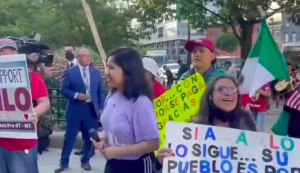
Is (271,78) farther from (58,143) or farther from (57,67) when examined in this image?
(57,67)

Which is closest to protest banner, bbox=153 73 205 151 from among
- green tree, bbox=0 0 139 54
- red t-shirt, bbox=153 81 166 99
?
red t-shirt, bbox=153 81 166 99

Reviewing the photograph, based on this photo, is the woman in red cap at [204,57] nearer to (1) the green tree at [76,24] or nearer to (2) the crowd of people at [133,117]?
(2) the crowd of people at [133,117]

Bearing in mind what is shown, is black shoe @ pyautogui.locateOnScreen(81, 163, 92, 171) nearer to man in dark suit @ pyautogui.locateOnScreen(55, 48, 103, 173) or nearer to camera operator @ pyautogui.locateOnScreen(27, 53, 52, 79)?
man in dark suit @ pyautogui.locateOnScreen(55, 48, 103, 173)

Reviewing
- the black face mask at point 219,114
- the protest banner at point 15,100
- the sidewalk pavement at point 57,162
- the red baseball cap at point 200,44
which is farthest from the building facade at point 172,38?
the black face mask at point 219,114

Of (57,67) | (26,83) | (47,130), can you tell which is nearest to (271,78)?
(26,83)

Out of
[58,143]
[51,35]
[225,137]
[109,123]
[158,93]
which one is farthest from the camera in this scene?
[51,35]

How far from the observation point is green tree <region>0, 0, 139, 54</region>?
29.7m

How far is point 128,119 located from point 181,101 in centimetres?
157

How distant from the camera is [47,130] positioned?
386 inches

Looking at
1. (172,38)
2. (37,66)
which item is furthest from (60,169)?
(172,38)

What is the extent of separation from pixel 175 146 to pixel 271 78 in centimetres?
142

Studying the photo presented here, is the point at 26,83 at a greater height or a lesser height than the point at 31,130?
greater

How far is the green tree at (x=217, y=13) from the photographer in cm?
A: 2183

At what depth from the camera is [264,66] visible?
16.1ft
